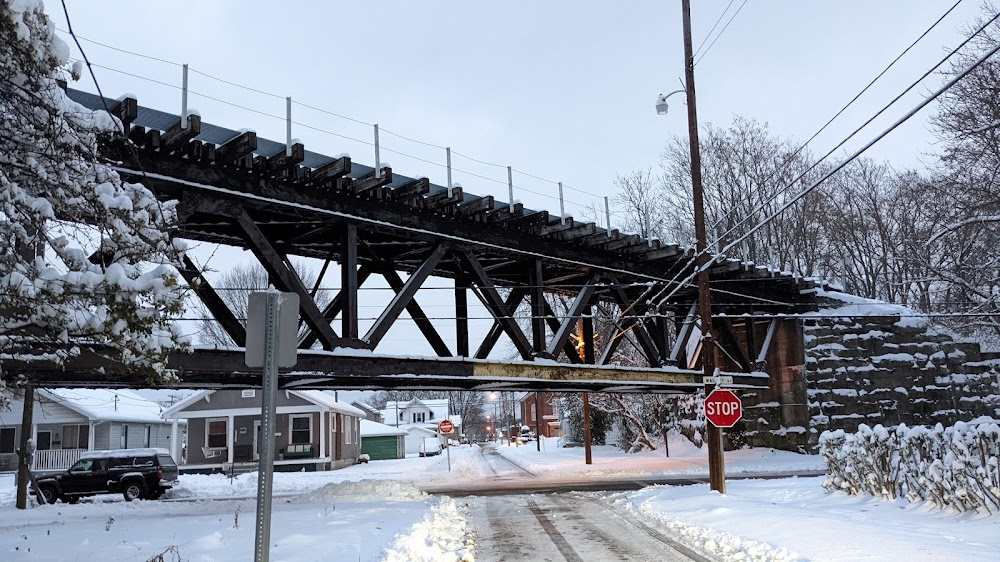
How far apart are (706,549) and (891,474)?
5.20 metres

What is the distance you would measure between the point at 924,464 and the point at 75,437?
150 feet

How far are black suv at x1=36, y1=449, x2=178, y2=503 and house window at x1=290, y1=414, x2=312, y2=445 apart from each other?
16715 mm

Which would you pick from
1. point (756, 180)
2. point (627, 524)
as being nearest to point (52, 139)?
point (627, 524)

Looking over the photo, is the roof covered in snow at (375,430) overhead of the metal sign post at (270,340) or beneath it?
beneath

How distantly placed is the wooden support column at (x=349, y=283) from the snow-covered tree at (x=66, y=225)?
8.69 metres

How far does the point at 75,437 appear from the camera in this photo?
149 feet

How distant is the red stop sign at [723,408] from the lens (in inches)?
705

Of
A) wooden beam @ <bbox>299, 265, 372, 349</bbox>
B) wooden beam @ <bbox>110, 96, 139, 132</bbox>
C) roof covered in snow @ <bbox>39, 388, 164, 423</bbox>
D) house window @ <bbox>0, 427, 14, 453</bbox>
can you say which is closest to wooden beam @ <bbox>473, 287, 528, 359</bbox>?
wooden beam @ <bbox>299, 265, 372, 349</bbox>

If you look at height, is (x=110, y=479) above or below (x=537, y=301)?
below

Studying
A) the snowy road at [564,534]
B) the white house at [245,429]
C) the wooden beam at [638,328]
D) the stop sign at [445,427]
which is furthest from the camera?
the white house at [245,429]

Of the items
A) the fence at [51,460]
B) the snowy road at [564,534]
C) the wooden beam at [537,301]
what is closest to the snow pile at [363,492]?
the snowy road at [564,534]

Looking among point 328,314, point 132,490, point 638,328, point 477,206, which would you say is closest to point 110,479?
point 132,490

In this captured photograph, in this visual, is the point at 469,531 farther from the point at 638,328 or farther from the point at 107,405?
the point at 107,405

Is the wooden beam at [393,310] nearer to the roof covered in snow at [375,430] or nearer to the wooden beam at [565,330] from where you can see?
the wooden beam at [565,330]
